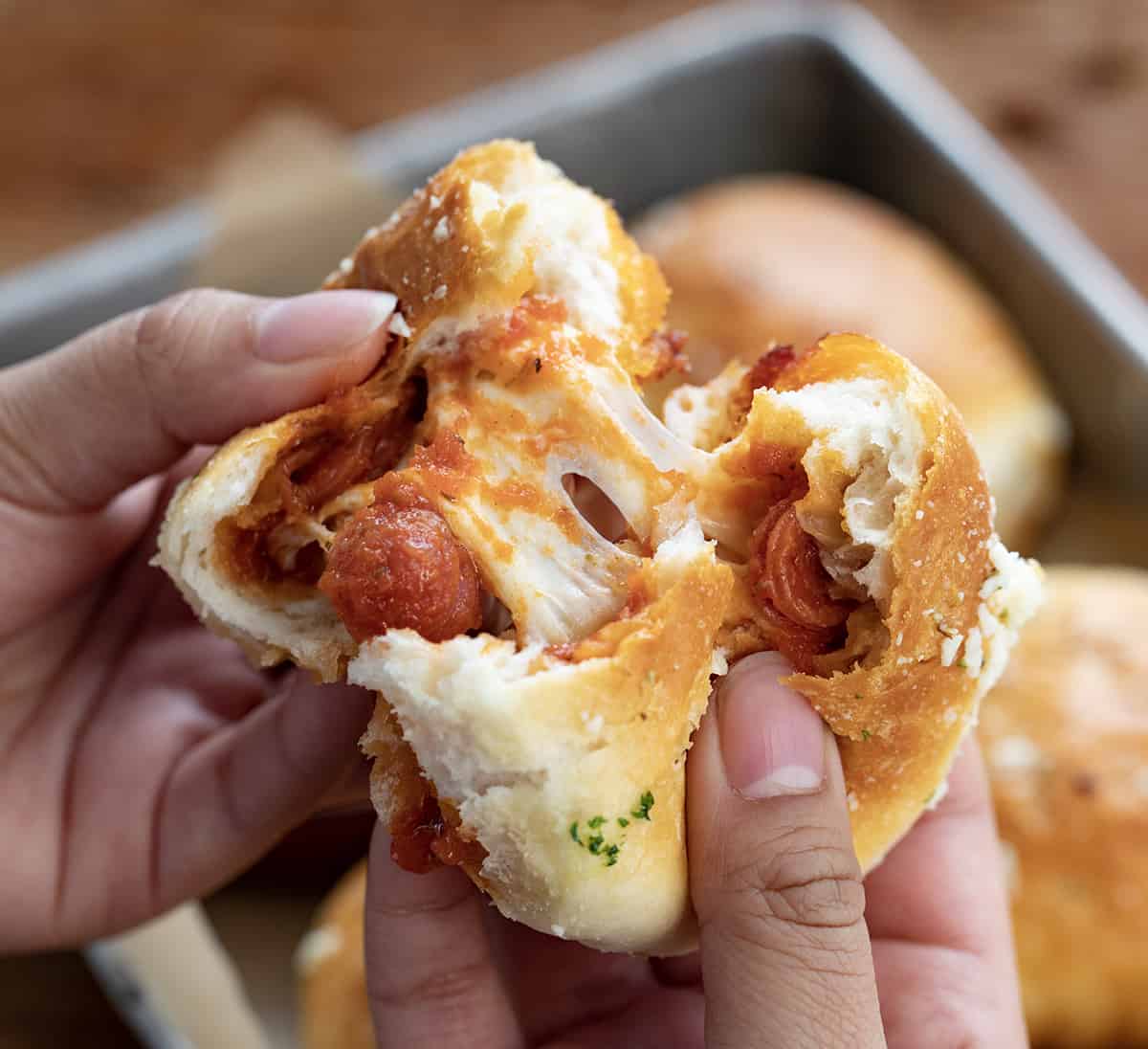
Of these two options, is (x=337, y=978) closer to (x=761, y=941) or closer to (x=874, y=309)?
(x=761, y=941)

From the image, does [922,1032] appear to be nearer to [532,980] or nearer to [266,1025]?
[532,980]

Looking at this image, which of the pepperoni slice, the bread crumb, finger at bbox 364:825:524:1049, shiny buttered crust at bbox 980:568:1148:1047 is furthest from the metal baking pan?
the pepperoni slice

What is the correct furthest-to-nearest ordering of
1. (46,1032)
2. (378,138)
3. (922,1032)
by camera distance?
(378,138), (46,1032), (922,1032)

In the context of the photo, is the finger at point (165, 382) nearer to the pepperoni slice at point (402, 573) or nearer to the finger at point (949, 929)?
the pepperoni slice at point (402, 573)

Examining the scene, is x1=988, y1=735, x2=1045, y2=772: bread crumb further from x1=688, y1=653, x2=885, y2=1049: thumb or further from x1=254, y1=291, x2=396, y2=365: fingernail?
x1=254, y1=291, x2=396, y2=365: fingernail

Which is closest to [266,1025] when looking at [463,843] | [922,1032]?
[922,1032]

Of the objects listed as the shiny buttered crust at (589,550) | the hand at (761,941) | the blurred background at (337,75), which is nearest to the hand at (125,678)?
the shiny buttered crust at (589,550)

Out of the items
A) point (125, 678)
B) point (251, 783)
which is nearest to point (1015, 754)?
point (251, 783)
